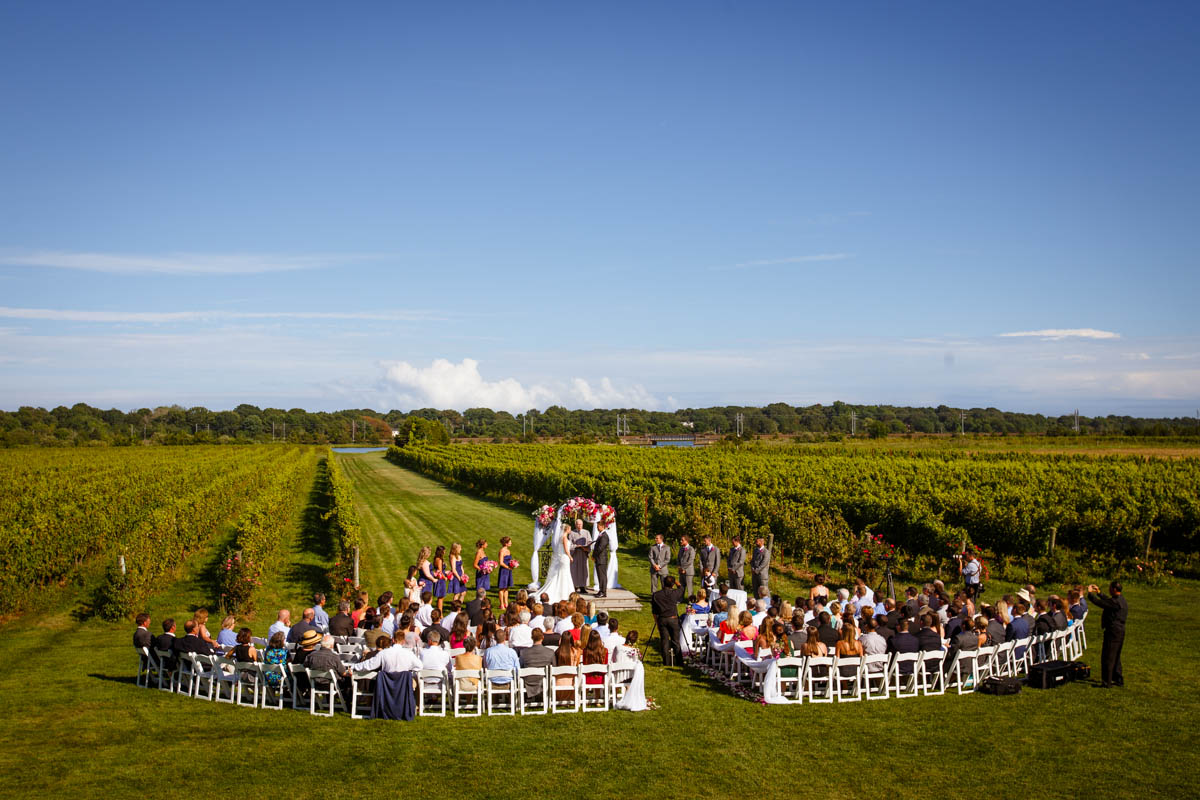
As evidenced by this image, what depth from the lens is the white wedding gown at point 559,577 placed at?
19328 mm

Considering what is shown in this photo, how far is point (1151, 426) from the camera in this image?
102m

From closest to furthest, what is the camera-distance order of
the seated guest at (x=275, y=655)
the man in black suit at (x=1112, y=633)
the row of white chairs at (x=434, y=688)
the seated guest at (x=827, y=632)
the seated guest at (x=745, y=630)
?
the row of white chairs at (x=434, y=688)
the seated guest at (x=275, y=655)
the man in black suit at (x=1112, y=633)
the seated guest at (x=827, y=632)
the seated guest at (x=745, y=630)

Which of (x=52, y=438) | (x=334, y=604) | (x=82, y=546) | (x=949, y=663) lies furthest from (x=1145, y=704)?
(x=52, y=438)

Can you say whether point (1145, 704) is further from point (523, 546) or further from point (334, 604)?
point (523, 546)

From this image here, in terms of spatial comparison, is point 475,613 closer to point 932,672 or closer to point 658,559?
point 658,559

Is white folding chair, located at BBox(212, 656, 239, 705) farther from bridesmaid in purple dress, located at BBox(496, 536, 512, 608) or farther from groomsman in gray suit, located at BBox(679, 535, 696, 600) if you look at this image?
groomsman in gray suit, located at BBox(679, 535, 696, 600)

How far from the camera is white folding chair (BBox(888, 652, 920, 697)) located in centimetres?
1281

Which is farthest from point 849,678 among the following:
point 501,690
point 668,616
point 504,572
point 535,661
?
point 504,572

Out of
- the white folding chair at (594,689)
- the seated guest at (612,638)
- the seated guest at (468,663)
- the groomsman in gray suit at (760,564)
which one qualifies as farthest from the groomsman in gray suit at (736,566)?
the seated guest at (468,663)

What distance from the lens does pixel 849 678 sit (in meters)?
12.8

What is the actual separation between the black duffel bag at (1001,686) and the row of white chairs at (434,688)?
5.58 meters

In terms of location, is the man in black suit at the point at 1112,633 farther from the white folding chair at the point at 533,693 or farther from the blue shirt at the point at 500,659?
the blue shirt at the point at 500,659

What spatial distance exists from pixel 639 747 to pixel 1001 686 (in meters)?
6.15

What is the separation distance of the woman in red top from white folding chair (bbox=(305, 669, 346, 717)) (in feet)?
11.6
